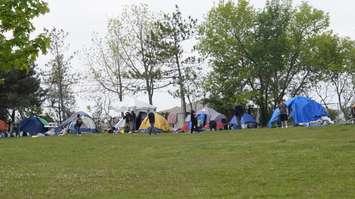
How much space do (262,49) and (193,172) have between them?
4308 centimetres

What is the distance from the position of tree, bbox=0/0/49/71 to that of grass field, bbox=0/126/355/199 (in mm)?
2703

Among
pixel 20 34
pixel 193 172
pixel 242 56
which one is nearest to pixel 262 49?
pixel 242 56

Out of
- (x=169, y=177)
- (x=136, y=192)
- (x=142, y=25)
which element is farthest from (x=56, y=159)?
(x=142, y=25)

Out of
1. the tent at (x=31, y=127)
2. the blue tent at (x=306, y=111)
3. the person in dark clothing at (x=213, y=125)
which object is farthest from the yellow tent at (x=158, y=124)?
the blue tent at (x=306, y=111)

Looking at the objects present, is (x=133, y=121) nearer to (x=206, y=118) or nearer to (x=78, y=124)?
(x=78, y=124)

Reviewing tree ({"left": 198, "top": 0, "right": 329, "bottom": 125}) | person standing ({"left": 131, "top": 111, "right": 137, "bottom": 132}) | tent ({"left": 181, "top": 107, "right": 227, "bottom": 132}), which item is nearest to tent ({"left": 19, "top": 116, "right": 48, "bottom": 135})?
person standing ({"left": 131, "top": 111, "right": 137, "bottom": 132})

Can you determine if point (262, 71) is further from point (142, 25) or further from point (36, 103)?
point (36, 103)

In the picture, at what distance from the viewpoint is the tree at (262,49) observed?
190 feet

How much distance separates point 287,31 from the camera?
200ft

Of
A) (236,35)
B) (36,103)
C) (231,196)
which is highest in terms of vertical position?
(236,35)

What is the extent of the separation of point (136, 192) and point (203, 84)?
163ft

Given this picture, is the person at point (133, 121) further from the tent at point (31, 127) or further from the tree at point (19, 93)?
the tree at point (19, 93)

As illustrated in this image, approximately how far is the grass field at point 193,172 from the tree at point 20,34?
2.70 m

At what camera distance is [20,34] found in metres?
12.8
